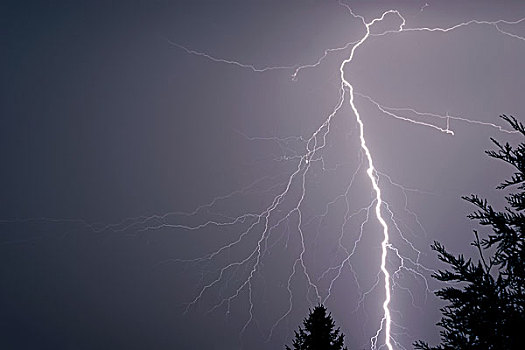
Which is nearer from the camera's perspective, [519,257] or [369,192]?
[519,257]

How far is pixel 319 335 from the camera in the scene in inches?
162

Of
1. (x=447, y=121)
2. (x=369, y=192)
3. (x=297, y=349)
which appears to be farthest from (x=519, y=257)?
(x=447, y=121)

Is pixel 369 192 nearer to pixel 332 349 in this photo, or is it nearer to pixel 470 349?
pixel 332 349

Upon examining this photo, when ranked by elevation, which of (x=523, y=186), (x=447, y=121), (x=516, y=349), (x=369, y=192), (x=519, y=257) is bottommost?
(x=516, y=349)

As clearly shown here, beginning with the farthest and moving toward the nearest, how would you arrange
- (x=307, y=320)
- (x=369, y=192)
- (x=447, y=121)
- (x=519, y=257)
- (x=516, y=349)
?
1. (x=447, y=121)
2. (x=369, y=192)
3. (x=307, y=320)
4. (x=519, y=257)
5. (x=516, y=349)

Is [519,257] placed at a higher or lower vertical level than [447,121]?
lower

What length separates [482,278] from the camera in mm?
1517

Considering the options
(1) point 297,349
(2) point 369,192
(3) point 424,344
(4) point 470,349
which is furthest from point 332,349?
(2) point 369,192

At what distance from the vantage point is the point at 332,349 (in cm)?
402

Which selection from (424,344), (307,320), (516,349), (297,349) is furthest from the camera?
(307,320)

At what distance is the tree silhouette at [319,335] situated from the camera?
404 cm

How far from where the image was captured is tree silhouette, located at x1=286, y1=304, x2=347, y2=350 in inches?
159

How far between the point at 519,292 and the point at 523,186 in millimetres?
378

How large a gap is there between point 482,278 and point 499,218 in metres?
0.21
